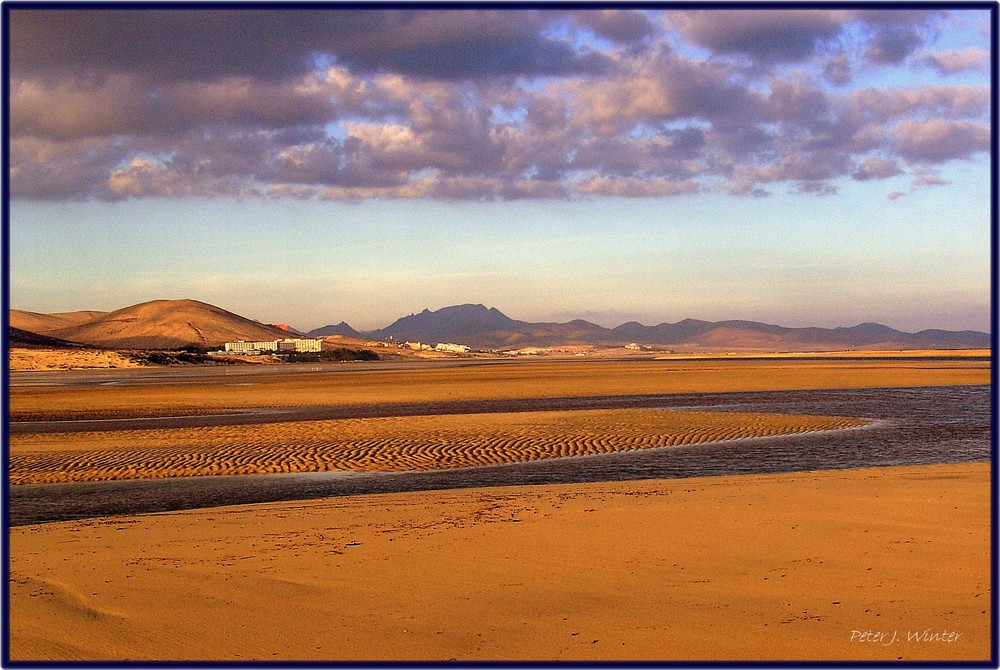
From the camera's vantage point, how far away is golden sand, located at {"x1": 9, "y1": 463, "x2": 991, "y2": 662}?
5703 mm

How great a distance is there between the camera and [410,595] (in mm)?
6770

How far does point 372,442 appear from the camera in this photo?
20.2 metres

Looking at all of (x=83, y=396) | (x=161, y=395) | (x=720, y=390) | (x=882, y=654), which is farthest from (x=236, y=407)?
(x=882, y=654)

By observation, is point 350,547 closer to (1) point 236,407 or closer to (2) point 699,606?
(2) point 699,606

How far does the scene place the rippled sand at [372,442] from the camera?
16984 millimetres

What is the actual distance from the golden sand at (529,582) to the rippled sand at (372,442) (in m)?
6.33

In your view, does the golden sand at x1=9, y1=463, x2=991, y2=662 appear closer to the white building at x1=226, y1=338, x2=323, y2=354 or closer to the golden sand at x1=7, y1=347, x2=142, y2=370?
the golden sand at x1=7, y1=347, x2=142, y2=370

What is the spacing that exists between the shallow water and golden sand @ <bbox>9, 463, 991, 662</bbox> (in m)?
2.82

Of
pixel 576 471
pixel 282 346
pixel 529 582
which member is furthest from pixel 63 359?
pixel 529 582

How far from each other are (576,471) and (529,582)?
8670mm
